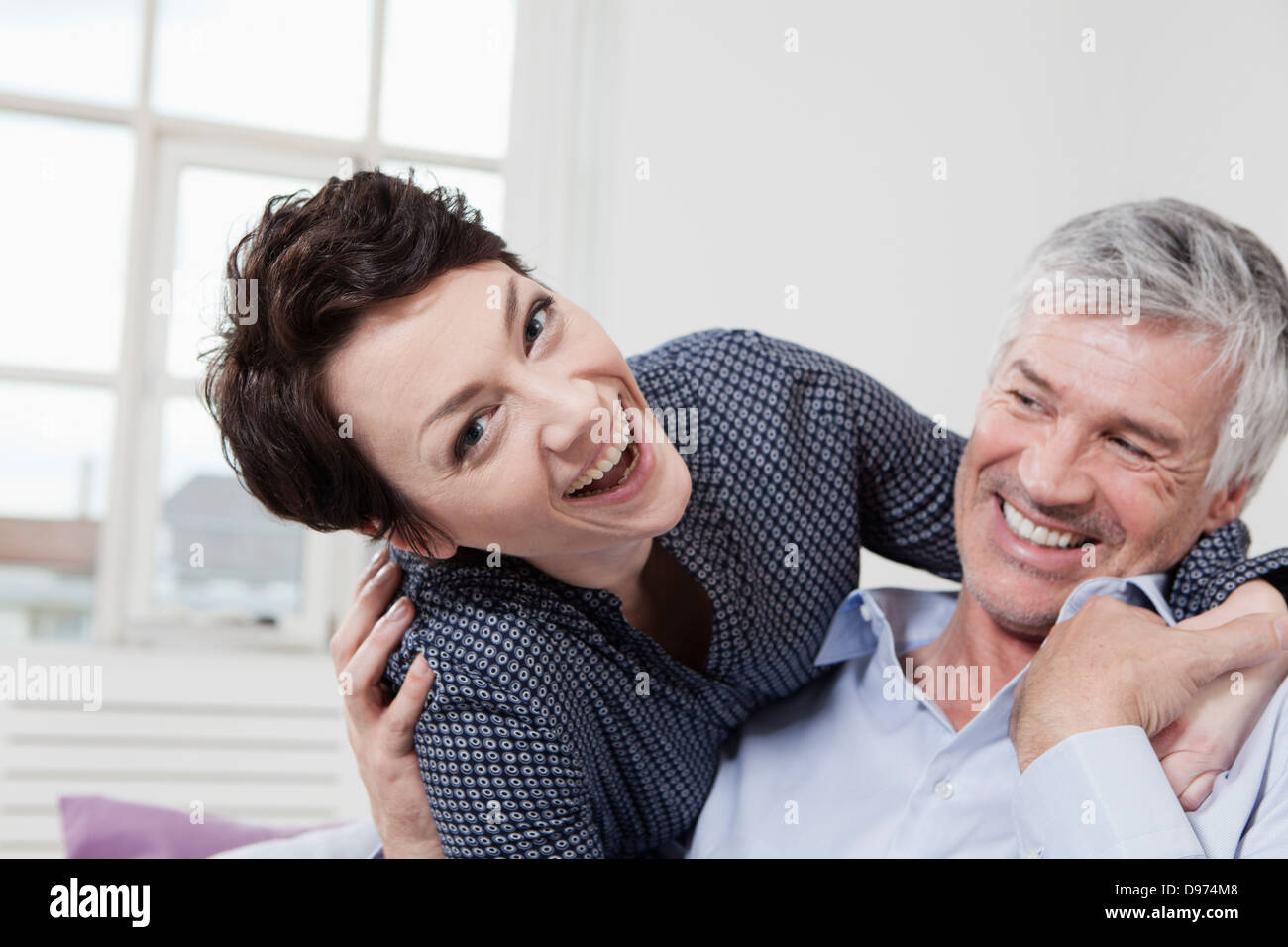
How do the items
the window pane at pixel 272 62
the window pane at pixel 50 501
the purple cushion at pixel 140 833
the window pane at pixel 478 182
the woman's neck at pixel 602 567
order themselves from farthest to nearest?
the window pane at pixel 478 182
the window pane at pixel 272 62
the window pane at pixel 50 501
the purple cushion at pixel 140 833
the woman's neck at pixel 602 567

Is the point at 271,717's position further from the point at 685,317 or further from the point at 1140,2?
the point at 1140,2

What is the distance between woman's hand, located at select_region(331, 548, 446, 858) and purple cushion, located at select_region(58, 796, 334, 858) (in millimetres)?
537

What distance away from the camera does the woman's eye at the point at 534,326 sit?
3.69 feet

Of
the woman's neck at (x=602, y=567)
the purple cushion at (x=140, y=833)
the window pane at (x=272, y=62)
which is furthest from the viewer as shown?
the window pane at (x=272, y=62)

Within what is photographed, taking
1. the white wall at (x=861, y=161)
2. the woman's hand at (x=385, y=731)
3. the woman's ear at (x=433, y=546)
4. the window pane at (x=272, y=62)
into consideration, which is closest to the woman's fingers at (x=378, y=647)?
the woman's hand at (x=385, y=731)

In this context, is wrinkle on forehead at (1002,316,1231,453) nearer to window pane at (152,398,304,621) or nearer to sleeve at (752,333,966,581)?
sleeve at (752,333,966,581)

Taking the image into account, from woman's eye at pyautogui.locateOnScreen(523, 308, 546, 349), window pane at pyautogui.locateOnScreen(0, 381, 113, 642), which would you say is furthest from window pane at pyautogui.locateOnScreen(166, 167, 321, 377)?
woman's eye at pyautogui.locateOnScreen(523, 308, 546, 349)

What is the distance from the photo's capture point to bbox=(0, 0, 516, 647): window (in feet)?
10.3

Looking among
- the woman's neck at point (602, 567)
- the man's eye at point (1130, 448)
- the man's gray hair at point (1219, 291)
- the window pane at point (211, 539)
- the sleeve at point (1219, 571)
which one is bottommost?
the window pane at point (211, 539)

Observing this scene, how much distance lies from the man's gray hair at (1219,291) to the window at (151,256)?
2213 millimetres

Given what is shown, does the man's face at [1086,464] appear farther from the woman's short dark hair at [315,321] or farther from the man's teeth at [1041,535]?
the woman's short dark hair at [315,321]

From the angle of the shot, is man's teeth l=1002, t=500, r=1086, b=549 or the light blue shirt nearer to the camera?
the light blue shirt

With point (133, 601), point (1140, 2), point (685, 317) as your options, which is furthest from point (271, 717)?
point (1140, 2)

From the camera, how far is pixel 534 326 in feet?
3.73
